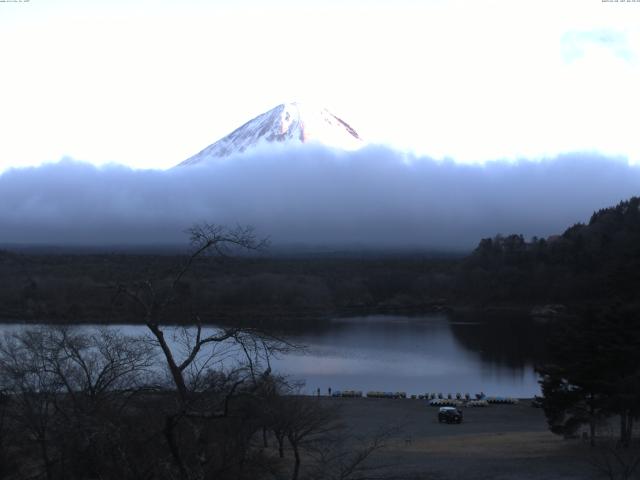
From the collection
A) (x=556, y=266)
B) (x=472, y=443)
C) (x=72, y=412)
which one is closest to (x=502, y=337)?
(x=556, y=266)

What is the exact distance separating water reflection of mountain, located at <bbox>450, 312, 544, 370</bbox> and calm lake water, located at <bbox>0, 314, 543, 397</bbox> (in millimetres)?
40

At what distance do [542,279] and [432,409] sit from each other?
44.4 metres

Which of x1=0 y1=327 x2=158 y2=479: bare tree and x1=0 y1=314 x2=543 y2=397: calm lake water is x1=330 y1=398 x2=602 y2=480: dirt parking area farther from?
x1=0 y1=327 x2=158 y2=479: bare tree

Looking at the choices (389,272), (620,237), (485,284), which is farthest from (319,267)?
(620,237)

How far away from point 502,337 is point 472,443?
86.6 feet

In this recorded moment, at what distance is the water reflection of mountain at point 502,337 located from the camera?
3288cm

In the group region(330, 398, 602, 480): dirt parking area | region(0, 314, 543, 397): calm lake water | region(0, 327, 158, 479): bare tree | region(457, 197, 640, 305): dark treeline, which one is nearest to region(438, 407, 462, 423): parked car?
region(330, 398, 602, 480): dirt parking area

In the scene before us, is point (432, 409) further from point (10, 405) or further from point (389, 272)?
point (389, 272)

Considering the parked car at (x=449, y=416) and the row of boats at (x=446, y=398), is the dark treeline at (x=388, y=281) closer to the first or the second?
the row of boats at (x=446, y=398)

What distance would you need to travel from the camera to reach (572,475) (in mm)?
10664

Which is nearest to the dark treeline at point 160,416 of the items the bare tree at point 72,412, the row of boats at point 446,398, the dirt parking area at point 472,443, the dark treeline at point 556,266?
the bare tree at point 72,412

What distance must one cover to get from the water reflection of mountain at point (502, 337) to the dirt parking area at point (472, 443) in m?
10.2

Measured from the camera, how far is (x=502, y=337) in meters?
40.9

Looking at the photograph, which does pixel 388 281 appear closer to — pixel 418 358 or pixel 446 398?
pixel 418 358
